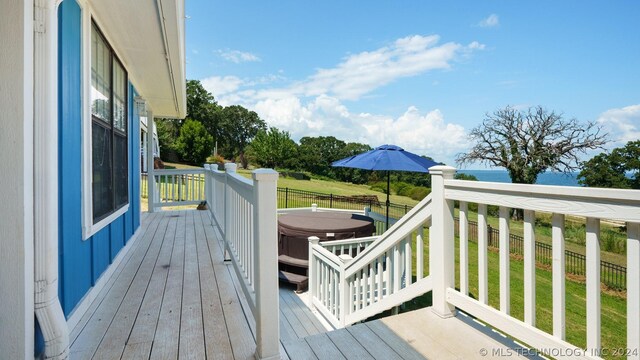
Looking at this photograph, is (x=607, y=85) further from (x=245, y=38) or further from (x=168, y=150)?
(x=168, y=150)

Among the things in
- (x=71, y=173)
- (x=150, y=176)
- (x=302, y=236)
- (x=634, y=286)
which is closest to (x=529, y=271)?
(x=634, y=286)

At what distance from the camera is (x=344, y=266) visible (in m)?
4.07

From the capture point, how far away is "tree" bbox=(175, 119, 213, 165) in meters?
32.1

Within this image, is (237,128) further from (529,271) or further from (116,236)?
(529,271)

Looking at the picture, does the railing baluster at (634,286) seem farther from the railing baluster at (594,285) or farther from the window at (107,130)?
the window at (107,130)

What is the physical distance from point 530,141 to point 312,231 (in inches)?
925

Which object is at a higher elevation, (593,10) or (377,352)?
(593,10)

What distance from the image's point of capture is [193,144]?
32.1 metres

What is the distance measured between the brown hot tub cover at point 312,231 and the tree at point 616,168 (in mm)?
24643

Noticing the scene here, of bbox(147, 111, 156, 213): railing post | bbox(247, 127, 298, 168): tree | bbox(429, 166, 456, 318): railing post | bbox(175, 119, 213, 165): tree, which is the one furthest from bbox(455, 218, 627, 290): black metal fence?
bbox(247, 127, 298, 168): tree

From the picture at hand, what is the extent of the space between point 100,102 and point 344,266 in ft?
10.3

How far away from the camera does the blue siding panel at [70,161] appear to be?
6.80ft

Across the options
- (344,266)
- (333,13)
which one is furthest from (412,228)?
(333,13)

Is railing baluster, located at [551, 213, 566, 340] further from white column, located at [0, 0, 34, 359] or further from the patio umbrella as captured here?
the patio umbrella
